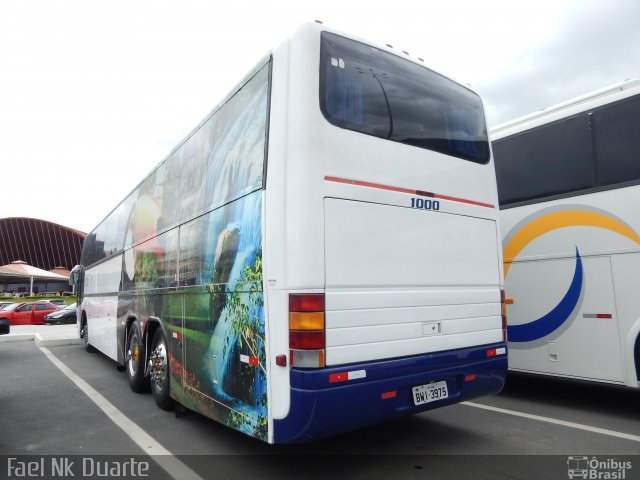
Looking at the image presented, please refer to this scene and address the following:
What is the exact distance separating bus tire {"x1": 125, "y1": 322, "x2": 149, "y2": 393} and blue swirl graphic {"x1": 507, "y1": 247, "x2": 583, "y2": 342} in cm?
528

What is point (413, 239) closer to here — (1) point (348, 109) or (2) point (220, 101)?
(1) point (348, 109)

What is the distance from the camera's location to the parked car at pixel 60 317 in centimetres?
2503

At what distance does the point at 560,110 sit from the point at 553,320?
281cm

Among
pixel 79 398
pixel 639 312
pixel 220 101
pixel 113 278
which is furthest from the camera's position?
pixel 113 278

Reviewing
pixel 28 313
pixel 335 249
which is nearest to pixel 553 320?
pixel 335 249

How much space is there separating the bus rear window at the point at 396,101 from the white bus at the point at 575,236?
5.73ft

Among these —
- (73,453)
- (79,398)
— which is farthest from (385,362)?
(79,398)

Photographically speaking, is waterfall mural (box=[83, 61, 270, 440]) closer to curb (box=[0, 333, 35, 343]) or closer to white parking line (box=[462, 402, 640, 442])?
white parking line (box=[462, 402, 640, 442])

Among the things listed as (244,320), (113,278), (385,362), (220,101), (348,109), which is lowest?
(385,362)

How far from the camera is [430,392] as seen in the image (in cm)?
398

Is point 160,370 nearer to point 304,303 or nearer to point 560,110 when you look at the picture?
point 304,303

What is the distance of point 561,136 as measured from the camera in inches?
244

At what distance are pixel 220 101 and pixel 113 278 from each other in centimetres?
532

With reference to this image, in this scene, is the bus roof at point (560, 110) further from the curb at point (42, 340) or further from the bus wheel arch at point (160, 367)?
the curb at point (42, 340)
